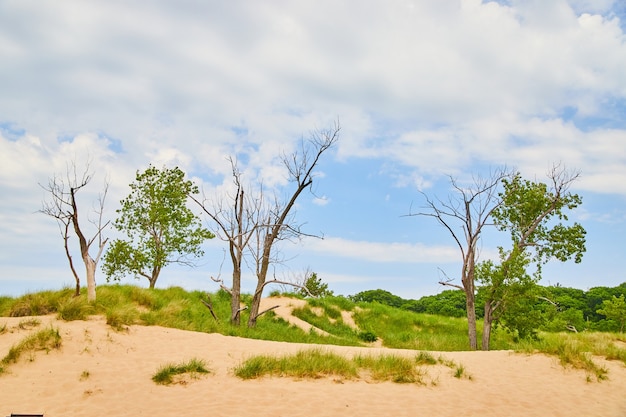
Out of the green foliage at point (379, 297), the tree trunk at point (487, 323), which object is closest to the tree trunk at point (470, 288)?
the tree trunk at point (487, 323)

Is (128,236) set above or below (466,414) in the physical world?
above

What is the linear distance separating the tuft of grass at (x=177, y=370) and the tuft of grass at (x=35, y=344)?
3958 mm

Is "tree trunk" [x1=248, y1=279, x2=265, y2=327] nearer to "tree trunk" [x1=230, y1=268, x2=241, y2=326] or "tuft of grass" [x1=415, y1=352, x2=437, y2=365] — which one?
"tree trunk" [x1=230, y1=268, x2=241, y2=326]

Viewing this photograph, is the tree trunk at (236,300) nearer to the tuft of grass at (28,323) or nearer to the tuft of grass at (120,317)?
the tuft of grass at (120,317)

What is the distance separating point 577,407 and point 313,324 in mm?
16883

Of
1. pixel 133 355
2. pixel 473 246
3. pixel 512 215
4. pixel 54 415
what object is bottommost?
pixel 54 415

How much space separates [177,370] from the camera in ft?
40.7

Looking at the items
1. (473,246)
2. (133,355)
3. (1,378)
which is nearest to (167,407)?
(133,355)

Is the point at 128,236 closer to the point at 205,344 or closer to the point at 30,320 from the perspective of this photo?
the point at 30,320

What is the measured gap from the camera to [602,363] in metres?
15.0

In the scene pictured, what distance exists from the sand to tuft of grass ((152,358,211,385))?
243 mm

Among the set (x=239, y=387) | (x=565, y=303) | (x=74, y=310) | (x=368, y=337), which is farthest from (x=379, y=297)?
(x=239, y=387)

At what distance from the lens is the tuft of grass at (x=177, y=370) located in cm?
1199

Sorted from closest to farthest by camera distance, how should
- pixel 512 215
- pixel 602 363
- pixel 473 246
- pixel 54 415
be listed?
pixel 54 415
pixel 602 363
pixel 473 246
pixel 512 215
